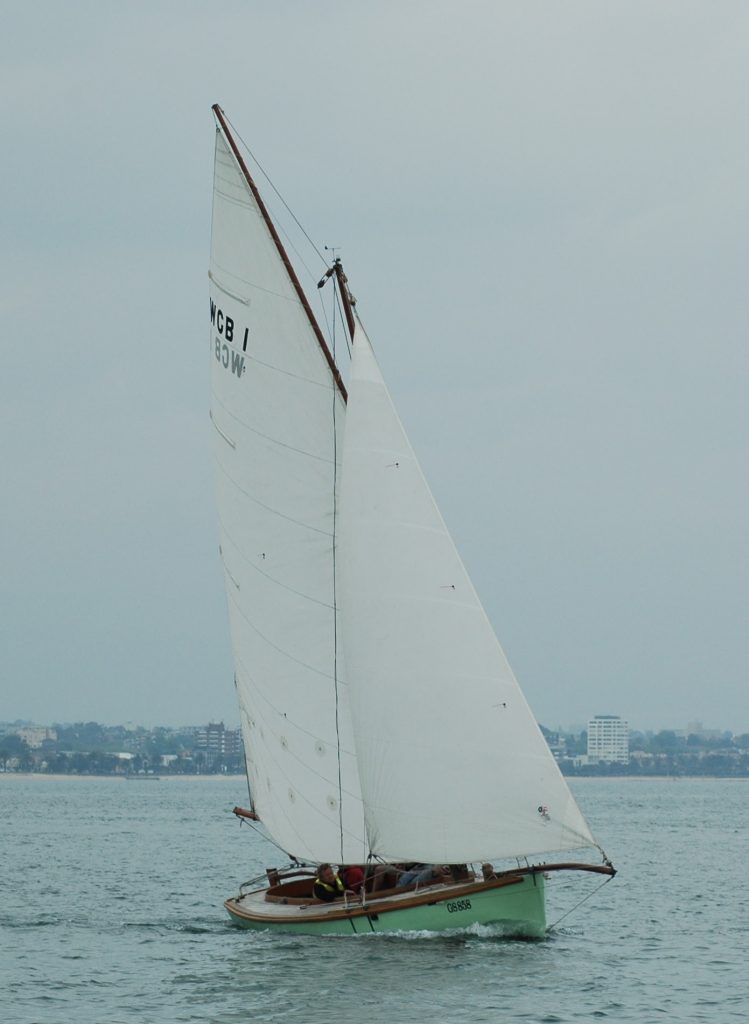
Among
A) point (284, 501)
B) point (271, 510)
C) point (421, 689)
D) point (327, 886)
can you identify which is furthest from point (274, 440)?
point (327, 886)

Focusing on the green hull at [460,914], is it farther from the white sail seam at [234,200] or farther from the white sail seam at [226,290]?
the white sail seam at [234,200]

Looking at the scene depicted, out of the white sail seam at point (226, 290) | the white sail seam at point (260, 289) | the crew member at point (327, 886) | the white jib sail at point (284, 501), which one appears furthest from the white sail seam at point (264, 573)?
the crew member at point (327, 886)

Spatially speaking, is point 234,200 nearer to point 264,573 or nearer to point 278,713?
point 264,573

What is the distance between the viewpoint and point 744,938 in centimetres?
4394

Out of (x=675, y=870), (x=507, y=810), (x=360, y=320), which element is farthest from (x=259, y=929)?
(x=675, y=870)

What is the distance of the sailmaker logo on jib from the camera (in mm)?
37000

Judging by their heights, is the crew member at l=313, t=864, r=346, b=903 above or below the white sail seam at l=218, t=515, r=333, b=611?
below

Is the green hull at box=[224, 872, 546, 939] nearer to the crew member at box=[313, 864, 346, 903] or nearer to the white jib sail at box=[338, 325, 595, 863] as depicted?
the crew member at box=[313, 864, 346, 903]

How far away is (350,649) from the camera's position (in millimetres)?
34219

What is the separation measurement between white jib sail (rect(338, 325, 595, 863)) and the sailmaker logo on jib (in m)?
3.63

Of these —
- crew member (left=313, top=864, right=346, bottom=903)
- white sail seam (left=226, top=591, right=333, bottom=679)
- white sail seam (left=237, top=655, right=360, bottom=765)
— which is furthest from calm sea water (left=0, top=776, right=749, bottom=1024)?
white sail seam (left=226, top=591, right=333, bottom=679)

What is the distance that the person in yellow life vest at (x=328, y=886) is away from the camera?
36375mm

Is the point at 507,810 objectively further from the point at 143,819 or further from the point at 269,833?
the point at 143,819

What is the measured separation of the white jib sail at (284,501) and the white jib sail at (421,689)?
2.07 m
